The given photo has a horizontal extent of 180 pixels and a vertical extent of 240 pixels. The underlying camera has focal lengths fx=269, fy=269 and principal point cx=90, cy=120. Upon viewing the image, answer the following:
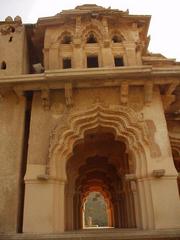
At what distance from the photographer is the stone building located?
725cm

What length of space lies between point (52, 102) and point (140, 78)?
2.85 m

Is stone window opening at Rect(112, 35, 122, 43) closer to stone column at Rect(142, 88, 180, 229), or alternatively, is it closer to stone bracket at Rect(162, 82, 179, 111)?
stone bracket at Rect(162, 82, 179, 111)

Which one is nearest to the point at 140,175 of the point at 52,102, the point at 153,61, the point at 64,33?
the point at 52,102

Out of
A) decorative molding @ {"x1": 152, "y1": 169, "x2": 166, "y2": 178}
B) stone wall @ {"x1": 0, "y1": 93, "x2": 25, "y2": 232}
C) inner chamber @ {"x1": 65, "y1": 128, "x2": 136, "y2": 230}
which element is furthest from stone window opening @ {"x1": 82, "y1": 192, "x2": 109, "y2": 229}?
decorative molding @ {"x1": 152, "y1": 169, "x2": 166, "y2": 178}

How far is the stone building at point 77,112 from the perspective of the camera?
725cm

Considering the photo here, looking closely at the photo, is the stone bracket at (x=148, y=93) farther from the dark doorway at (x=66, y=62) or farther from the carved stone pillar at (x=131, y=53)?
the dark doorway at (x=66, y=62)

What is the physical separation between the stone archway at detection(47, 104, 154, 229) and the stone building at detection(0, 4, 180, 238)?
29 mm

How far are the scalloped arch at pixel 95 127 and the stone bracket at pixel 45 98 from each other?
71 cm

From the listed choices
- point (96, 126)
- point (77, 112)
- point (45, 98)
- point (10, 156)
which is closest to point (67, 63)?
point (45, 98)

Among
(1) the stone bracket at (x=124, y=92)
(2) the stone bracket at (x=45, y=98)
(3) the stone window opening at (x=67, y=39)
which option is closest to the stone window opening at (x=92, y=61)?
(3) the stone window opening at (x=67, y=39)

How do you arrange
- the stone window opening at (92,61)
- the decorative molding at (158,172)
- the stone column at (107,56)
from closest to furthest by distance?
the decorative molding at (158,172), the stone column at (107,56), the stone window opening at (92,61)

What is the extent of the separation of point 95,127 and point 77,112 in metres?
0.75

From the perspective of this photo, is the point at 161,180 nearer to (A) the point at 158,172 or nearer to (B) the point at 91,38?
(A) the point at 158,172

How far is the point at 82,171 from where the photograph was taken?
45.0 ft
